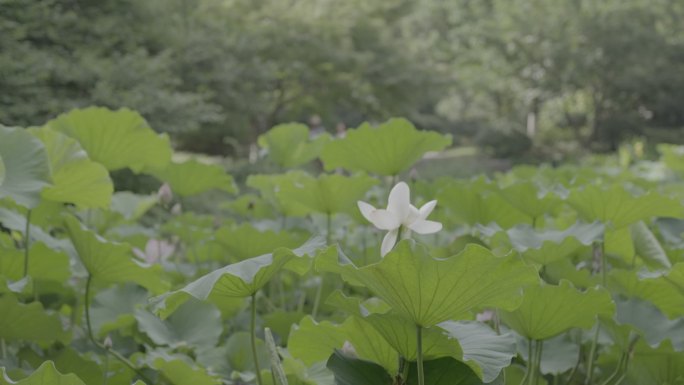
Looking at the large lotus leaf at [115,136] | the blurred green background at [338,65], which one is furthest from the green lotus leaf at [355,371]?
the blurred green background at [338,65]

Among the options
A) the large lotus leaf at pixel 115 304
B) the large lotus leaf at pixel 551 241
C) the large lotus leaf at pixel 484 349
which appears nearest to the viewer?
the large lotus leaf at pixel 484 349

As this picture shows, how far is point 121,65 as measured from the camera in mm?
7324

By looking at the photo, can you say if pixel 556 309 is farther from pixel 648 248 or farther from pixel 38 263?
pixel 38 263

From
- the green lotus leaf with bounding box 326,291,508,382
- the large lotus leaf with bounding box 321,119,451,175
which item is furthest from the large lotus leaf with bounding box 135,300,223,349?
the green lotus leaf with bounding box 326,291,508,382

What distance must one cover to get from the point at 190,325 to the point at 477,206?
0.55 metres

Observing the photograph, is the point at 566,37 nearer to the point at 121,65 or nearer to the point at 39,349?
the point at 121,65

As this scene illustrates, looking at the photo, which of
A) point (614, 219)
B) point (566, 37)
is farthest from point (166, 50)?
point (566, 37)

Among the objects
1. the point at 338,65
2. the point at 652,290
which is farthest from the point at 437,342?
the point at 338,65

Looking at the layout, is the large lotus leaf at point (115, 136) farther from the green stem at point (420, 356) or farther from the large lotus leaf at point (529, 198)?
the green stem at point (420, 356)

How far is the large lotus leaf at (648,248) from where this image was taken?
1.11 meters

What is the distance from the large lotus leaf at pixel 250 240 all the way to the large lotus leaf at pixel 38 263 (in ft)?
0.79

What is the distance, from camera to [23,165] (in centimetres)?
96

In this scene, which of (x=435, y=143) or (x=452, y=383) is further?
(x=435, y=143)

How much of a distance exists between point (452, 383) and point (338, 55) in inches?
493
